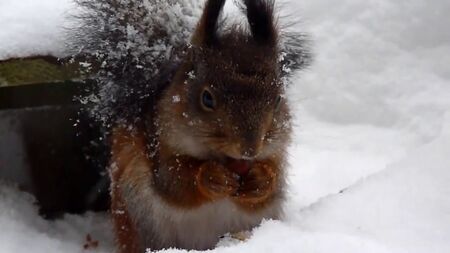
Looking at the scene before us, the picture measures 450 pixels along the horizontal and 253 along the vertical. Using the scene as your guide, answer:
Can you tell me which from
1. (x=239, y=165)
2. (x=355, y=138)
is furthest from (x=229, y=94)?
(x=355, y=138)

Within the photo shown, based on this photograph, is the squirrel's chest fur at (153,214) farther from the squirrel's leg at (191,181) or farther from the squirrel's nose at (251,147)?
the squirrel's nose at (251,147)

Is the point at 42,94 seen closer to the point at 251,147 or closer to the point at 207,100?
the point at 207,100

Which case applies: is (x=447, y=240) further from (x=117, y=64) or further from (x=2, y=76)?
(x=2, y=76)

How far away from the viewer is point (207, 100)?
187cm

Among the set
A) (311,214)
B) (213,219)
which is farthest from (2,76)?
(311,214)

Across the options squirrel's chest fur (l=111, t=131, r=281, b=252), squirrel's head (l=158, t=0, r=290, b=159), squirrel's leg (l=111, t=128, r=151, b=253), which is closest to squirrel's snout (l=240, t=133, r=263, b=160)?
squirrel's head (l=158, t=0, r=290, b=159)

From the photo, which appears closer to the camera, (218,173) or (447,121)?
(218,173)

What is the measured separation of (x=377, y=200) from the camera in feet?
5.89

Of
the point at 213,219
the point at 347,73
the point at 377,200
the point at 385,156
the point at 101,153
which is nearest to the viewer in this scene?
the point at 377,200

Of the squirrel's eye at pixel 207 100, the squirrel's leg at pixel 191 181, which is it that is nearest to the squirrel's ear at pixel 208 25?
the squirrel's eye at pixel 207 100

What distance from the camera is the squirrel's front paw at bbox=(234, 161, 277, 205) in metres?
1.93

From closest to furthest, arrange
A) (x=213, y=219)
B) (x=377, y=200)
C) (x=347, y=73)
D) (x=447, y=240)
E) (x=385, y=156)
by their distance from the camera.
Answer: (x=447, y=240) → (x=377, y=200) → (x=213, y=219) → (x=385, y=156) → (x=347, y=73)

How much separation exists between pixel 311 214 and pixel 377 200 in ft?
0.48

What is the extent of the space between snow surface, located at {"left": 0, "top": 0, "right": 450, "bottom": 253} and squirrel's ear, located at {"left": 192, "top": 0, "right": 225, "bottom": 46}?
453mm
